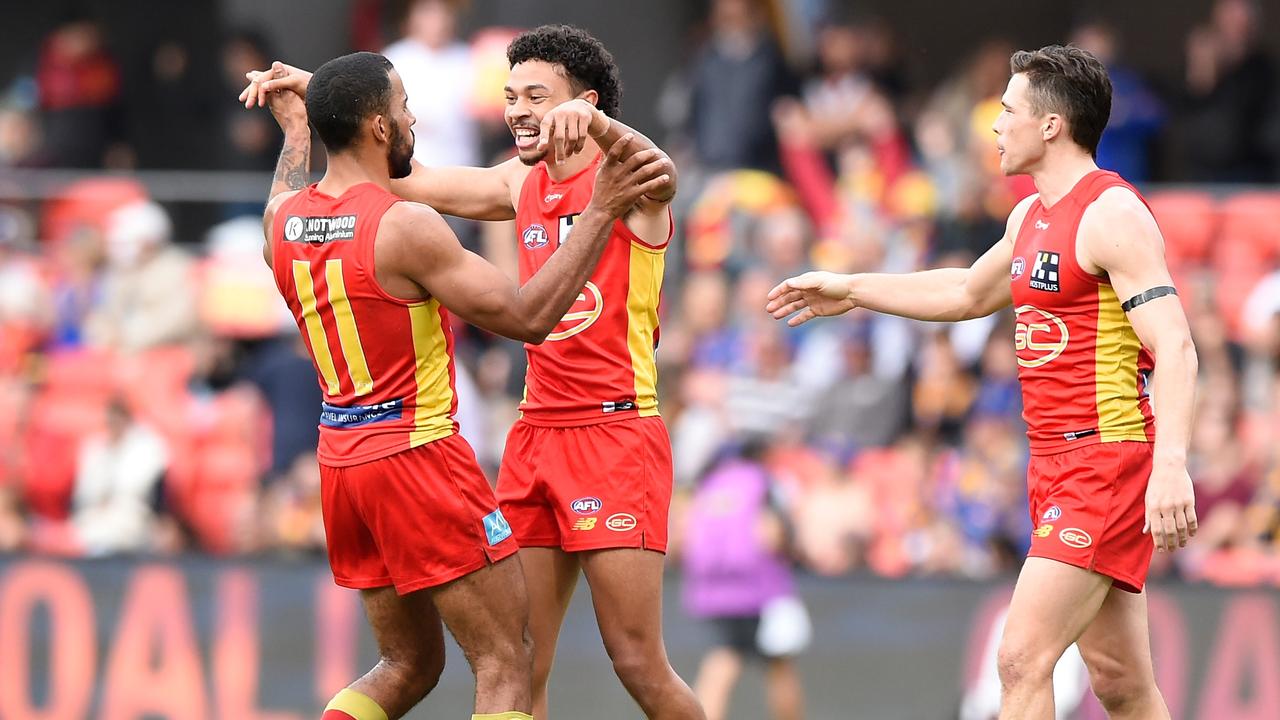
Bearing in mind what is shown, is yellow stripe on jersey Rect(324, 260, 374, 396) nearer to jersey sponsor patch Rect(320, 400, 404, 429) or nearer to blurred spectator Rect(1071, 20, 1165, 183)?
jersey sponsor patch Rect(320, 400, 404, 429)

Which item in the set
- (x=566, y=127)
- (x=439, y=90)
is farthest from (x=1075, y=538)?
(x=439, y=90)

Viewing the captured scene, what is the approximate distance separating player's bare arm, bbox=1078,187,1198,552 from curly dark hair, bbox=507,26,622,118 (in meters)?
1.99

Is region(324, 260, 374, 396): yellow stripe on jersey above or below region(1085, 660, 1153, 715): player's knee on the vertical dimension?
above

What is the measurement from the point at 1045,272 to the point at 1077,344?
0.95 feet

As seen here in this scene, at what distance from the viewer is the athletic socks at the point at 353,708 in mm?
6758

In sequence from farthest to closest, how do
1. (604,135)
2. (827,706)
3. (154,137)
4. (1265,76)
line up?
(154,137) → (1265,76) → (827,706) → (604,135)

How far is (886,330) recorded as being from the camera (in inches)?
470

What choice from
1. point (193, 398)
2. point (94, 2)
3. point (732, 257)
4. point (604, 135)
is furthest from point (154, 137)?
point (604, 135)

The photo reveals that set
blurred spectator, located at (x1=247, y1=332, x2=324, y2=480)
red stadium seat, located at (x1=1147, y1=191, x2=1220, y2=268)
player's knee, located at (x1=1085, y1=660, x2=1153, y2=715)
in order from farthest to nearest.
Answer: blurred spectator, located at (x1=247, y1=332, x2=324, y2=480) → red stadium seat, located at (x1=1147, y1=191, x2=1220, y2=268) → player's knee, located at (x1=1085, y1=660, x2=1153, y2=715)

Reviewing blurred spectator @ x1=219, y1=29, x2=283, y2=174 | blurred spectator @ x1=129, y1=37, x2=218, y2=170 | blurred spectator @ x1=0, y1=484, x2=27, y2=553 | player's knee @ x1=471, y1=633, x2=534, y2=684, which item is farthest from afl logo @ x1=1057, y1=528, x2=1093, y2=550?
blurred spectator @ x1=129, y1=37, x2=218, y2=170

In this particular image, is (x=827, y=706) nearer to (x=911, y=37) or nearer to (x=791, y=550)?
(x=791, y=550)

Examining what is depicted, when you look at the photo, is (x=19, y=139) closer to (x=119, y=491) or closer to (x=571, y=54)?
(x=119, y=491)

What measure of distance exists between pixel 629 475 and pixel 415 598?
0.94m

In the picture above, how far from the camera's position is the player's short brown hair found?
6715mm
